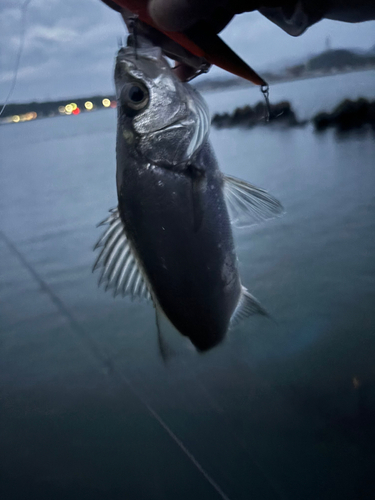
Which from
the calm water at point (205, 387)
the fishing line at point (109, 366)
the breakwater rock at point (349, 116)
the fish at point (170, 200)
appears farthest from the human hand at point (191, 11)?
the breakwater rock at point (349, 116)

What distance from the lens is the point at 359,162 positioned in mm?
8289

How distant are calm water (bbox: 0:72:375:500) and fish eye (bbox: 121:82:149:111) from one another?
0.39m

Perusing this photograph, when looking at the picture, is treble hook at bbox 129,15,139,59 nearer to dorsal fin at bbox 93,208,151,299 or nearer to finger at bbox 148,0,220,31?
finger at bbox 148,0,220,31

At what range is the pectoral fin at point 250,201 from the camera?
118 centimetres

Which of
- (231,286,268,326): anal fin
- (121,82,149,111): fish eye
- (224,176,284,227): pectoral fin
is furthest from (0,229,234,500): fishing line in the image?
(121,82,149,111): fish eye

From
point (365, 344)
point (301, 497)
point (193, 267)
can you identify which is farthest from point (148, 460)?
point (365, 344)

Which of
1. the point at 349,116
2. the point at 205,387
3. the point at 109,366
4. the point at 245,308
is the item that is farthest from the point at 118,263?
the point at 349,116

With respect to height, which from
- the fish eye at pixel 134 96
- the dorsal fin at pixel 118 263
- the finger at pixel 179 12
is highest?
the finger at pixel 179 12

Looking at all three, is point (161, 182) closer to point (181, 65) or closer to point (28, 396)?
point (181, 65)

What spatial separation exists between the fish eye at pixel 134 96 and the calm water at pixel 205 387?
1.29 ft

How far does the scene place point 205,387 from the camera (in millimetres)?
2846

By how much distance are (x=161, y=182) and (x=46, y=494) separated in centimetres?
229

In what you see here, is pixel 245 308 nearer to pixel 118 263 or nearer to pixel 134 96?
pixel 118 263

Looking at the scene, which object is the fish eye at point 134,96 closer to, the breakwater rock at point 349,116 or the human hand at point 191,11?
the human hand at point 191,11
